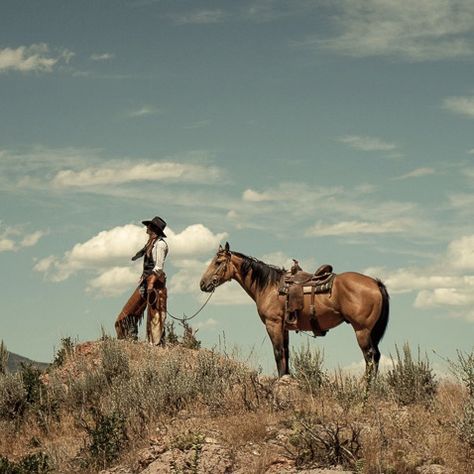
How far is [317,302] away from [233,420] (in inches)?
168

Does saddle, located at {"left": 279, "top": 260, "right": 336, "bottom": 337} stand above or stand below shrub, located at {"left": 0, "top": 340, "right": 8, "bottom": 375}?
above

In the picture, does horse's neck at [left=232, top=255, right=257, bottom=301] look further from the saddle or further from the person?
the person

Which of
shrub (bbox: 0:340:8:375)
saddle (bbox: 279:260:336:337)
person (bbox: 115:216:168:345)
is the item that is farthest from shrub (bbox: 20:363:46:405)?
saddle (bbox: 279:260:336:337)

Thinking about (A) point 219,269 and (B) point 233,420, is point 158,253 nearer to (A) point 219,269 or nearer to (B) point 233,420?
(A) point 219,269

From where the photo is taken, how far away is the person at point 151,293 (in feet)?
52.5

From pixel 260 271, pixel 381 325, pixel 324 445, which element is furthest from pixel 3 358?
pixel 324 445

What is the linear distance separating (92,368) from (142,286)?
2.17 meters

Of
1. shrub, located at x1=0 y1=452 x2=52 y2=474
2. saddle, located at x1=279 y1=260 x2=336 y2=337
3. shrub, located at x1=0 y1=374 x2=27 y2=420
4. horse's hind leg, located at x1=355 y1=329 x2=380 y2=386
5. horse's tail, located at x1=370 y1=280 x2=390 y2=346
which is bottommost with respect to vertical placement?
shrub, located at x1=0 y1=452 x2=52 y2=474

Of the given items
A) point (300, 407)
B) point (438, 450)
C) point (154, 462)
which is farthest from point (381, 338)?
point (154, 462)

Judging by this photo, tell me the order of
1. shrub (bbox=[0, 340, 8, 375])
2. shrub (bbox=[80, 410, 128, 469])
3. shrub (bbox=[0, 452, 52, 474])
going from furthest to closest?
shrub (bbox=[0, 340, 8, 375]), shrub (bbox=[80, 410, 128, 469]), shrub (bbox=[0, 452, 52, 474])

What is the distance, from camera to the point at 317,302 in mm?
13484

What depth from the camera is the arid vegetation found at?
28.0 ft

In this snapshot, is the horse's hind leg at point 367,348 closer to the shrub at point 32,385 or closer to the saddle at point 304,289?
the saddle at point 304,289

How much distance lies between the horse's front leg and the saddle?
212mm
